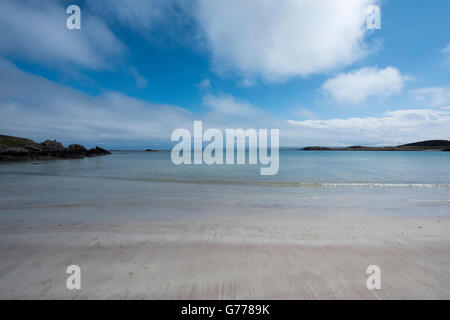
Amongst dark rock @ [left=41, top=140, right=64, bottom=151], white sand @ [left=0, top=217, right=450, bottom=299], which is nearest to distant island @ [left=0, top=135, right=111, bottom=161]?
dark rock @ [left=41, top=140, right=64, bottom=151]

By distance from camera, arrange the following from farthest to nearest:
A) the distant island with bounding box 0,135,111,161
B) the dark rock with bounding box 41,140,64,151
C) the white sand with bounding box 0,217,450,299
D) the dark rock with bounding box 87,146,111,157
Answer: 1. the dark rock with bounding box 87,146,111,157
2. the dark rock with bounding box 41,140,64,151
3. the distant island with bounding box 0,135,111,161
4. the white sand with bounding box 0,217,450,299

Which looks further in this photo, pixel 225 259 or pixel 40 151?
pixel 40 151

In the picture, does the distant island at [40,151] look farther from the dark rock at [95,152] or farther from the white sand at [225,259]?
the white sand at [225,259]

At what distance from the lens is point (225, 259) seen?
14.2ft

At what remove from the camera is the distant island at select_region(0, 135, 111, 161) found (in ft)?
133

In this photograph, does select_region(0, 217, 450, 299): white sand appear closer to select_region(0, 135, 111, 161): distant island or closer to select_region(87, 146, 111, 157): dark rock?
select_region(0, 135, 111, 161): distant island

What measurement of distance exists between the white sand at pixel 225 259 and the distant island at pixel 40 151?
5007 cm

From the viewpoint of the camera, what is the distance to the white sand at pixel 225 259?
10.9 ft

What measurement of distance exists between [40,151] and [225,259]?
6783cm

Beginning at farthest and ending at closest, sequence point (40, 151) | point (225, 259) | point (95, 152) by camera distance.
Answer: point (95, 152) < point (40, 151) < point (225, 259)

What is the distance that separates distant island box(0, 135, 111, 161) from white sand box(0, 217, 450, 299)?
164 ft

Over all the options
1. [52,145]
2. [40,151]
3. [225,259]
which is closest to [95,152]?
[52,145]

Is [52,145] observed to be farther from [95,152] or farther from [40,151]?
[95,152]
